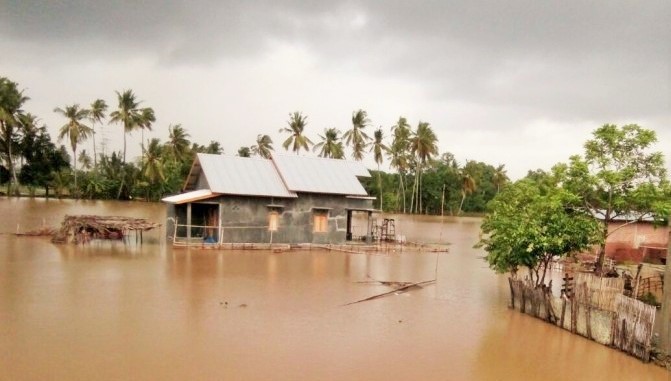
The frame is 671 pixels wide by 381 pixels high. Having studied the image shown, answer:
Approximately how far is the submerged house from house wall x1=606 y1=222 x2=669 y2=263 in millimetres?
11541

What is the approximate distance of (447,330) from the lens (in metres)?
12.1

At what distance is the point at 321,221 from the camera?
26266mm

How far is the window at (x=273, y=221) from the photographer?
25.0m

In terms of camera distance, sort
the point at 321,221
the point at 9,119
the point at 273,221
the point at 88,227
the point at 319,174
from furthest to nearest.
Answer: the point at 9,119
the point at 319,174
the point at 321,221
the point at 273,221
the point at 88,227

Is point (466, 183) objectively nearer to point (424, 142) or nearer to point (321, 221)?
point (424, 142)

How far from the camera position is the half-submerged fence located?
10.0m

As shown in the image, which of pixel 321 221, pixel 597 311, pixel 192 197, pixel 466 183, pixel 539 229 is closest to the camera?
pixel 597 311

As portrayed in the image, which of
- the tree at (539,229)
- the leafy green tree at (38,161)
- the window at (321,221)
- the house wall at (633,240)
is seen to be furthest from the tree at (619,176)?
the leafy green tree at (38,161)

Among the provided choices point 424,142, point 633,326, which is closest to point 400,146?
point 424,142

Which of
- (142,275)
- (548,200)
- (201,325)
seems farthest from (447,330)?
(142,275)

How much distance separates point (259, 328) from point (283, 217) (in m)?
14.4

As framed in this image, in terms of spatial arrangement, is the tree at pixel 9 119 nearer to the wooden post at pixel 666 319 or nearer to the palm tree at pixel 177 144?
the palm tree at pixel 177 144

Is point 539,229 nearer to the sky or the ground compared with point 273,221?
nearer to the sky

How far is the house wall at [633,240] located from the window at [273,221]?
1532 centimetres
